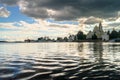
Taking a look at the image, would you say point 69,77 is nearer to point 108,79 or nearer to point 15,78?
point 108,79

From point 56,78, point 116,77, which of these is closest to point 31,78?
point 56,78

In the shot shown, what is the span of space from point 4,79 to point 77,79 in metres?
4.70

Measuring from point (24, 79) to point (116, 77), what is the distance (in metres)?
6.26

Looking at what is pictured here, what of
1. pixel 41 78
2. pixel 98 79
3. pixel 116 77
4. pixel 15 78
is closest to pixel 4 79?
pixel 15 78

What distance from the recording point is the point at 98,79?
634 inches

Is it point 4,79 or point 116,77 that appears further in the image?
point 116,77

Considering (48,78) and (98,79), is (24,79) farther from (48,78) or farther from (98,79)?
(98,79)

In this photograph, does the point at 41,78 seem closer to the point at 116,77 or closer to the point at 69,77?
the point at 69,77

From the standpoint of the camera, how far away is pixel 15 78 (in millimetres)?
16438

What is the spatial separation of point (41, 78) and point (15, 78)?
1.73 metres

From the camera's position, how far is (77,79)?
16062 millimetres

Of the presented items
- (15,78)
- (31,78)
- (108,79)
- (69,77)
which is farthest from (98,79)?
(15,78)

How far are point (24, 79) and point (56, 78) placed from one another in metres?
2.08

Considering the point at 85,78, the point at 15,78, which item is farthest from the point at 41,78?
the point at 85,78
